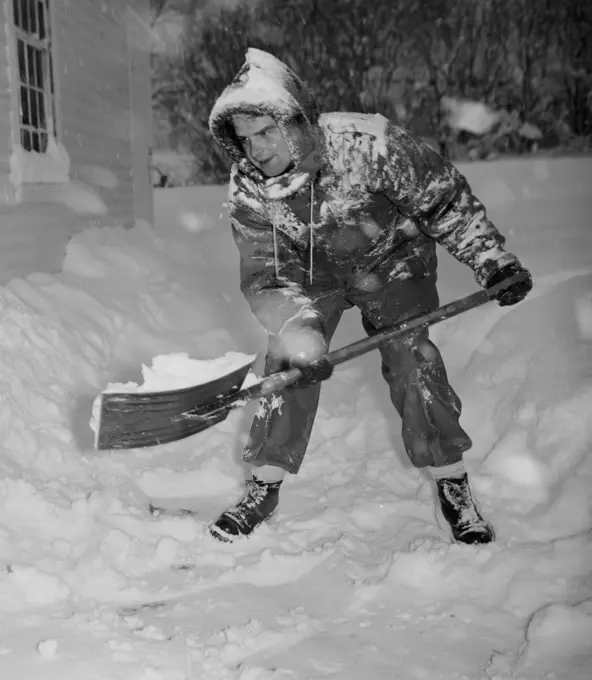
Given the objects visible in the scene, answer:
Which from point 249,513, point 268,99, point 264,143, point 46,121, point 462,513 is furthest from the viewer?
point 46,121

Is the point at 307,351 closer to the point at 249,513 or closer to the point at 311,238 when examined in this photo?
the point at 311,238

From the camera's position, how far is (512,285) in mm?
2779

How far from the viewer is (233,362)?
2.92m

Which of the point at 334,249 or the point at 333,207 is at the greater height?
the point at 333,207

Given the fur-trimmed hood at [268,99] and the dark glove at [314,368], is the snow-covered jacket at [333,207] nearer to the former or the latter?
the fur-trimmed hood at [268,99]

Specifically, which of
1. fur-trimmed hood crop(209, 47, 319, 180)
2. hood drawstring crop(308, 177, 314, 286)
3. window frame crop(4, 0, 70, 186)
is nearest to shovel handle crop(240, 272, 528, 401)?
hood drawstring crop(308, 177, 314, 286)

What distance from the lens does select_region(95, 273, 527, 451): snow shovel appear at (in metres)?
2.59

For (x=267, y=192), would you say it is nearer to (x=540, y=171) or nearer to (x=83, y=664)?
(x=83, y=664)

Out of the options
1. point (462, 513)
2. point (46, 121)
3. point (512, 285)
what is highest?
point (46, 121)

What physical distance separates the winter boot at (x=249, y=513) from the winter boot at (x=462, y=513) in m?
0.71

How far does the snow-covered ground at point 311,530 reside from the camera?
2135 millimetres

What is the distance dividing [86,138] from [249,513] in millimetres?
5211

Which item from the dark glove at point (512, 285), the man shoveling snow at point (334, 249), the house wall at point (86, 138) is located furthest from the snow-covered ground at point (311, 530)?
the dark glove at point (512, 285)

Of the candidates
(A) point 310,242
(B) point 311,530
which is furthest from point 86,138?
(B) point 311,530
